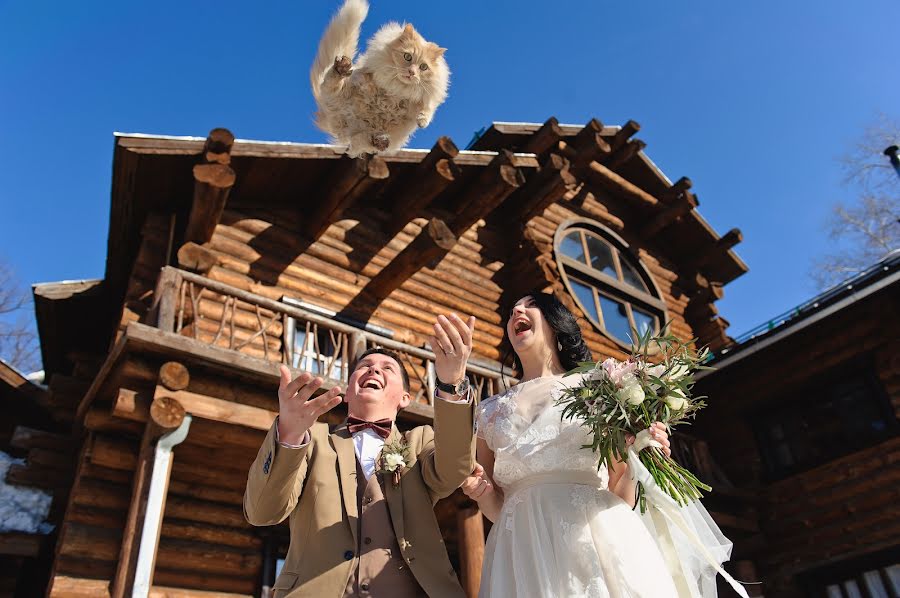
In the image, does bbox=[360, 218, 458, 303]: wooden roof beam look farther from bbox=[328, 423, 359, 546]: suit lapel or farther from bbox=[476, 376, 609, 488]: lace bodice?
bbox=[328, 423, 359, 546]: suit lapel

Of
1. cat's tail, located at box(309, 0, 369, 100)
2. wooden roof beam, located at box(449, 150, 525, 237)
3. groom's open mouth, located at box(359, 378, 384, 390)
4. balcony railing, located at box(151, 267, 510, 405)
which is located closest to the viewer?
groom's open mouth, located at box(359, 378, 384, 390)

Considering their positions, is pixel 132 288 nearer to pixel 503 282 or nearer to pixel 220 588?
pixel 220 588

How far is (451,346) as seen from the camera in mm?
2502

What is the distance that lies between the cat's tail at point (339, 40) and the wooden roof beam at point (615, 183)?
11.1 metres

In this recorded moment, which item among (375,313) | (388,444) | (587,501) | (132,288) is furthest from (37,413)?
(587,501)

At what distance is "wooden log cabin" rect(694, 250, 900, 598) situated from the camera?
954 centimetres

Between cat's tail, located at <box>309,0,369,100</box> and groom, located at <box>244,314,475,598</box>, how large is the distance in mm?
1897

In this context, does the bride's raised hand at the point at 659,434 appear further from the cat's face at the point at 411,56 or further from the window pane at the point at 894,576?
the window pane at the point at 894,576

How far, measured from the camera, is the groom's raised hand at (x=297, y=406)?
2.40 metres

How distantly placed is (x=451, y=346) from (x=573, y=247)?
11677 mm

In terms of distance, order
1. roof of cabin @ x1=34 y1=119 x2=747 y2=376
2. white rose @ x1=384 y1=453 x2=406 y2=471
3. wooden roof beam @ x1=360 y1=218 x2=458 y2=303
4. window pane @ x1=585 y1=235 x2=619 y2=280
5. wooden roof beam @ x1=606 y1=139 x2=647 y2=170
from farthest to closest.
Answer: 1. wooden roof beam @ x1=606 y1=139 x2=647 y2=170
2. window pane @ x1=585 y1=235 x2=619 y2=280
3. wooden roof beam @ x1=360 y1=218 x2=458 y2=303
4. roof of cabin @ x1=34 y1=119 x2=747 y2=376
5. white rose @ x1=384 y1=453 x2=406 y2=471

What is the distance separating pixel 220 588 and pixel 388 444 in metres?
5.58

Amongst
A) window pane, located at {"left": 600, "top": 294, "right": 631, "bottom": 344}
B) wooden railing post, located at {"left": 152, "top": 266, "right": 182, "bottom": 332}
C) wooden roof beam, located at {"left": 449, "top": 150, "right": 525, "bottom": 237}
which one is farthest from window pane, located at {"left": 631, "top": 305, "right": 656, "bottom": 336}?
wooden railing post, located at {"left": 152, "top": 266, "right": 182, "bottom": 332}

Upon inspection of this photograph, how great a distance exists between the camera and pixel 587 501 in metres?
2.75
